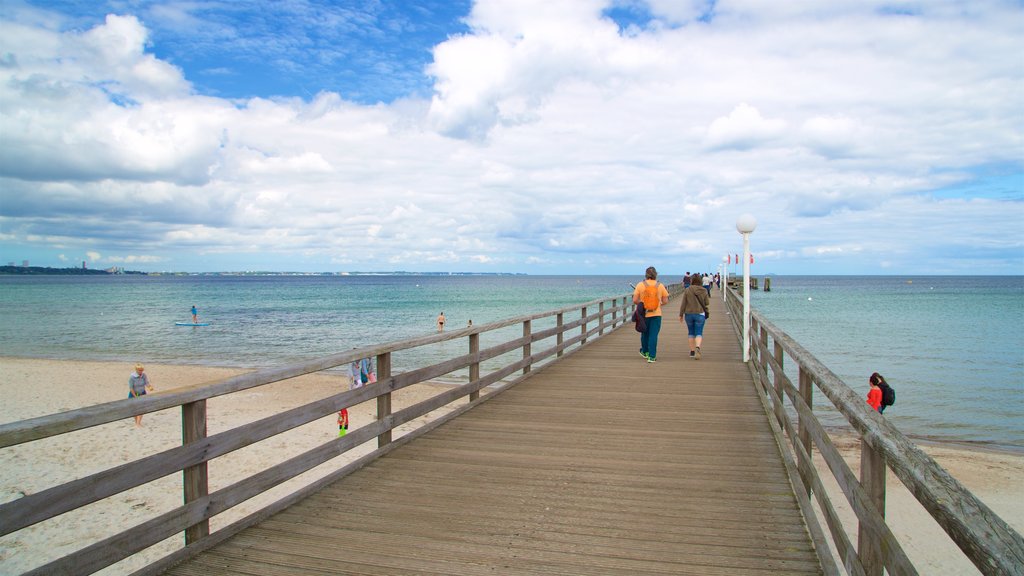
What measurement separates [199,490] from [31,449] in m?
12.2

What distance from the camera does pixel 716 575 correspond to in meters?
3.11

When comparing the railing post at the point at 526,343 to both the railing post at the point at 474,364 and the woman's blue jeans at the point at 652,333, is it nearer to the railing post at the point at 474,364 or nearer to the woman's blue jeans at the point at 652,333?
the railing post at the point at 474,364

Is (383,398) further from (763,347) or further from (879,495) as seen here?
(763,347)

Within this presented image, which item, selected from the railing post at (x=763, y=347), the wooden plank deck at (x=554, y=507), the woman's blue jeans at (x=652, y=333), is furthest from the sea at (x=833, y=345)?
the wooden plank deck at (x=554, y=507)

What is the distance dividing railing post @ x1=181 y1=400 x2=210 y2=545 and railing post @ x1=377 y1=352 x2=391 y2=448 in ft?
5.79

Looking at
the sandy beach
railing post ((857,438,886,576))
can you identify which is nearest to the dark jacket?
the sandy beach

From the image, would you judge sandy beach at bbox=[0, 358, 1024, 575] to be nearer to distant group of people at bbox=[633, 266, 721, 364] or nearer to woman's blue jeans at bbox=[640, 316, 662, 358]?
distant group of people at bbox=[633, 266, 721, 364]

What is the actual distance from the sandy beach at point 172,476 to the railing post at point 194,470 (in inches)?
201

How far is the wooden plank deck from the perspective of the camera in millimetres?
3271

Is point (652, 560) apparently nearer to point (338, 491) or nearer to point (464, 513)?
Answer: point (464, 513)

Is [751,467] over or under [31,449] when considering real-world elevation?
over

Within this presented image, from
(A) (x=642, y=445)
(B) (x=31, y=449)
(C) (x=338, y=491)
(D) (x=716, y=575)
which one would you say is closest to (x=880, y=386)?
(A) (x=642, y=445)

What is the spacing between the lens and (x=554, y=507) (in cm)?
404

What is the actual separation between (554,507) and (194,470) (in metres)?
2.11
